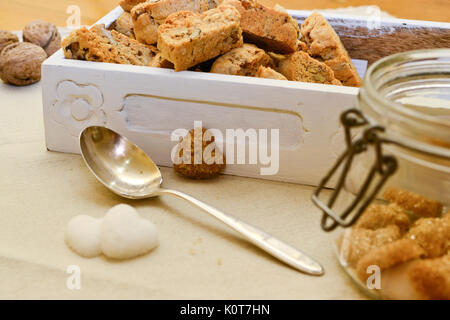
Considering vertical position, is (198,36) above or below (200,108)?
above

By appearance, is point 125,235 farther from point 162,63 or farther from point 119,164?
point 162,63

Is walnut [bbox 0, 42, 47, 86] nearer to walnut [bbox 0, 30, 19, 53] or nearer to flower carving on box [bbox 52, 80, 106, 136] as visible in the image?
walnut [bbox 0, 30, 19, 53]

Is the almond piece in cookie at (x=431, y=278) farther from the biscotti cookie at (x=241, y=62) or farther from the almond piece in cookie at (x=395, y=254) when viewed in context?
the biscotti cookie at (x=241, y=62)

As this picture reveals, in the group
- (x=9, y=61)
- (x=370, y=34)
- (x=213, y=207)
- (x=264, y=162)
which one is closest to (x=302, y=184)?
(x=264, y=162)

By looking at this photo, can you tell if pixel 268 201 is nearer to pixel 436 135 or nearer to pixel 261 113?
pixel 261 113

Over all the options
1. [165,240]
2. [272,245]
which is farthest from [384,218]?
[165,240]

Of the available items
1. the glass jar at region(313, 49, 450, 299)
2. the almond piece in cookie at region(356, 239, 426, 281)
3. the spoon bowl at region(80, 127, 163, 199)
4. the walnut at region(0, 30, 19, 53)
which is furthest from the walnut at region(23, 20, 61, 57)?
the almond piece in cookie at region(356, 239, 426, 281)

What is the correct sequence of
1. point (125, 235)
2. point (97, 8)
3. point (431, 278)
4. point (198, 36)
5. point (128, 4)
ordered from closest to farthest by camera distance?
point (431, 278)
point (125, 235)
point (198, 36)
point (128, 4)
point (97, 8)
